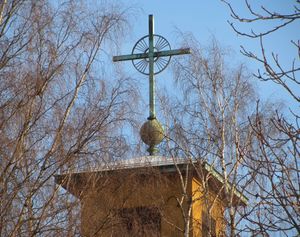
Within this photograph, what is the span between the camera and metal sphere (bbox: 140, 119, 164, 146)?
17006mm

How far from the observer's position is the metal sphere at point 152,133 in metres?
17.0

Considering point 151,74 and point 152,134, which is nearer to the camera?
point 152,134

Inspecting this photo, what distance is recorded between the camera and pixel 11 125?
1177 cm

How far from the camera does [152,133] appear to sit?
1720 cm

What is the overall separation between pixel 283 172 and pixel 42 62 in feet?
17.2

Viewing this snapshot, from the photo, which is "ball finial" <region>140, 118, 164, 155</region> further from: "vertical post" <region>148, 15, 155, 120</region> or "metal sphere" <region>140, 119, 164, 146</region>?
"vertical post" <region>148, 15, 155, 120</region>

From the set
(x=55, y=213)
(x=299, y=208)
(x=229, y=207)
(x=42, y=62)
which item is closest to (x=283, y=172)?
(x=299, y=208)

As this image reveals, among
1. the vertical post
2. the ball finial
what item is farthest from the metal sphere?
the vertical post

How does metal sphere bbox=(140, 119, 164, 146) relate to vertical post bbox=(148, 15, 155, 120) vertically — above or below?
below

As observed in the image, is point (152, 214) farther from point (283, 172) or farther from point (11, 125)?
point (283, 172)

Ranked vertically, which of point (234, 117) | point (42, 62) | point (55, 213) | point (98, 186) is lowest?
point (55, 213)

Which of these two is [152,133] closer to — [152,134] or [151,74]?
[152,134]

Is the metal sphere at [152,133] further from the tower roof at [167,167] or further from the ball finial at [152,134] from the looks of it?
the tower roof at [167,167]

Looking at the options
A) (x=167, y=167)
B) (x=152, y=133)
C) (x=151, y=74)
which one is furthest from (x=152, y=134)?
(x=151, y=74)
